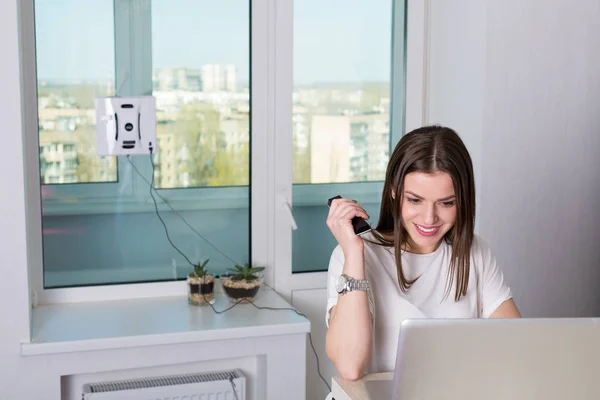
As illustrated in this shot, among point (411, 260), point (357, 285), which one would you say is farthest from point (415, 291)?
point (357, 285)

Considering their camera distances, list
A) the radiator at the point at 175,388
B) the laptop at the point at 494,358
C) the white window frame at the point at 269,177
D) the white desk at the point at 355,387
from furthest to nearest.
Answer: the white window frame at the point at 269,177 < the radiator at the point at 175,388 < the white desk at the point at 355,387 < the laptop at the point at 494,358

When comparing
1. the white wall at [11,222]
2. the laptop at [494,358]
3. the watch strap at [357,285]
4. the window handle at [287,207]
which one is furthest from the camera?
the window handle at [287,207]

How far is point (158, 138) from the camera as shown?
263 centimetres

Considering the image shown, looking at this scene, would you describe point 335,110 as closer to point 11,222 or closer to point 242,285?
point 242,285

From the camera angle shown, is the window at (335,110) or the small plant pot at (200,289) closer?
the small plant pot at (200,289)

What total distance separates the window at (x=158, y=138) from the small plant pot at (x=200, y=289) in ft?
0.50

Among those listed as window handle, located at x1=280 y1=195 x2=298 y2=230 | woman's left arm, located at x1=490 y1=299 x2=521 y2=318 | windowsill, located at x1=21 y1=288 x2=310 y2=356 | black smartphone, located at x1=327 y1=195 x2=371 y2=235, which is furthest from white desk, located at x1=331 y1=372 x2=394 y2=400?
window handle, located at x1=280 y1=195 x2=298 y2=230

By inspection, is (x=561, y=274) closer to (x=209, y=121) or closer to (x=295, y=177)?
(x=295, y=177)

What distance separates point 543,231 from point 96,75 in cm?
160

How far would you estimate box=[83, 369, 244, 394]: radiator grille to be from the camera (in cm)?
239

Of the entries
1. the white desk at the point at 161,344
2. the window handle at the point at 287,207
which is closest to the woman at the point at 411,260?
the white desk at the point at 161,344

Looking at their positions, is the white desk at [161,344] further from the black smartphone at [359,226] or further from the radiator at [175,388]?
the black smartphone at [359,226]

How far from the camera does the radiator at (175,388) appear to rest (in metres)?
2.36

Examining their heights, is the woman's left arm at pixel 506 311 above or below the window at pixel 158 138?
below
